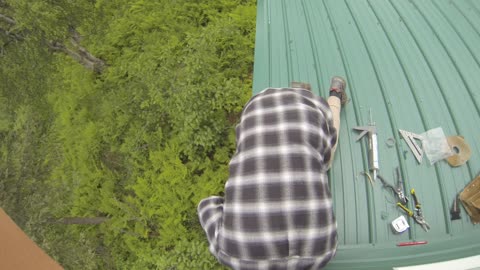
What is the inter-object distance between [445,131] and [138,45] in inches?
248

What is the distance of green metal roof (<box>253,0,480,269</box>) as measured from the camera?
3182 millimetres

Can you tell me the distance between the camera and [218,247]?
256 cm

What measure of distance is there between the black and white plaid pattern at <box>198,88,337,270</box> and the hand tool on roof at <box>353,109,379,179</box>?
Answer: 1.22m

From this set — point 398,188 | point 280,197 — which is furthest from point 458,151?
point 280,197

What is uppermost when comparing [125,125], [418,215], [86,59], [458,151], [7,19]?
[86,59]

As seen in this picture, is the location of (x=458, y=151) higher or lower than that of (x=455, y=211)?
higher

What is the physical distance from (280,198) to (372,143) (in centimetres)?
177

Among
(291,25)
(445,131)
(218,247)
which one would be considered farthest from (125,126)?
(445,131)

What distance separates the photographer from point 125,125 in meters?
6.42

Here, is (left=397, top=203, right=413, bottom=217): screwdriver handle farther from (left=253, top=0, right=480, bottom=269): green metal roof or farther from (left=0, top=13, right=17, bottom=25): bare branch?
(left=0, top=13, right=17, bottom=25): bare branch

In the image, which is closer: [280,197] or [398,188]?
[280,197]

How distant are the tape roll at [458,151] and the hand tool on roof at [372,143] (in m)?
0.80

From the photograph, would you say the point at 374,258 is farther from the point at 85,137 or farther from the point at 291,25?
the point at 85,137

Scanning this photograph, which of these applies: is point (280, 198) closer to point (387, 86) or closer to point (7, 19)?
point (387, 86)
